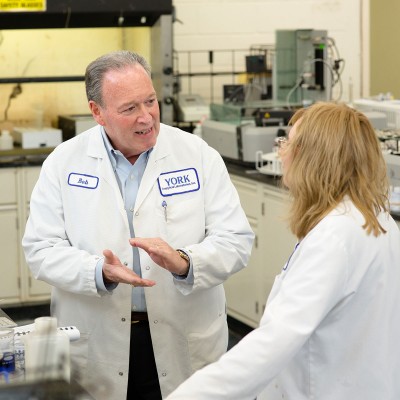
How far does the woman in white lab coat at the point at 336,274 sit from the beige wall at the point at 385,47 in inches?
179

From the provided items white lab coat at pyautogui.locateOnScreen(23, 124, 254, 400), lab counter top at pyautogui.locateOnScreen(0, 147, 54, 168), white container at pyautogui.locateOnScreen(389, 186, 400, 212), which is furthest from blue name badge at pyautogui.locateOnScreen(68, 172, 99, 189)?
lab counter top at pyautogui.locateOnScreen(0, 147, 54, 168)

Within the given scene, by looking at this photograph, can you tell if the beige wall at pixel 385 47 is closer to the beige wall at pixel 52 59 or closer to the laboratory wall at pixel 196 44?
the laboratory wall at pixel 196 44

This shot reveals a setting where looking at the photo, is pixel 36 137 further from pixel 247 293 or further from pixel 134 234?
pixel 134 234

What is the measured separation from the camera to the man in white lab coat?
2.27 metres

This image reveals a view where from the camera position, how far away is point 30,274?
196 inches

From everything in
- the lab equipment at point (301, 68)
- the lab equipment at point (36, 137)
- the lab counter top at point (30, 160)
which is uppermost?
the lab equipment at point (301, 68)

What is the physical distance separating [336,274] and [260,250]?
2782mm

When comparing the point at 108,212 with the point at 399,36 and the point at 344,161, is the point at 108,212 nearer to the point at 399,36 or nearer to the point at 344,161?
the point at 344,161

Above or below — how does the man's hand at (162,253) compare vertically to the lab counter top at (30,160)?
below

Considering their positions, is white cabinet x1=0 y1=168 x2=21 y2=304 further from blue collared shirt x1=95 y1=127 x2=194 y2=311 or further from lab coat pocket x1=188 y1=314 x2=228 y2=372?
lab coat pocket x1=188 y1=314 x2=228 y2=372

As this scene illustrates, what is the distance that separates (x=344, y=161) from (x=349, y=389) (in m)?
0.44

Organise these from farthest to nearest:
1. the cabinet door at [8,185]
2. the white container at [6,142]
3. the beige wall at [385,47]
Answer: the beige wall at [385,47] → the white container at [6,142] → the cabinet door at [8,185]

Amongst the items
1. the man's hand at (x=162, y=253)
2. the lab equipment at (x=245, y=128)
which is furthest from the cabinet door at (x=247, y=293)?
the man's hand at (x=162, y=253)

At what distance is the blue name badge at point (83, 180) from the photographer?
2.35 metres
